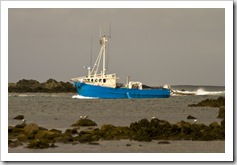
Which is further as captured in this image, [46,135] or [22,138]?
[46,135]

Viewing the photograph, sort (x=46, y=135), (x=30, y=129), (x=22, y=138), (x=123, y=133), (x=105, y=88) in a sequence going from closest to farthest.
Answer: (x=22, y=138) → (x=46, y=135) → (x=30, y=129) → (x=123, y=133) → (x=105, y=88)

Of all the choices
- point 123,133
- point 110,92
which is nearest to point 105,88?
point 110,92

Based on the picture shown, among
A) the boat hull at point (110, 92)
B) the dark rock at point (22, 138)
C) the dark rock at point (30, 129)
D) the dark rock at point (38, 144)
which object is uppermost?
the boat hull at point (110, 92)

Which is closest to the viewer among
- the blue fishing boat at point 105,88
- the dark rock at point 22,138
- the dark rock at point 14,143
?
the dark rock at point 14,143

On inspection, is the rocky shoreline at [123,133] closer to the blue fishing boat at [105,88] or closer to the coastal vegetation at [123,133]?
the coastal vegetation at [123,133]

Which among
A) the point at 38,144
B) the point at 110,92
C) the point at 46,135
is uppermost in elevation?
the point at 110,92

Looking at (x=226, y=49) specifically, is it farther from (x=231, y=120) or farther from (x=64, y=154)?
(x=64, y=154)

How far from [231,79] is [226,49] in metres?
0.62

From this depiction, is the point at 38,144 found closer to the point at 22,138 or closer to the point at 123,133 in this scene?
the point at 22,138

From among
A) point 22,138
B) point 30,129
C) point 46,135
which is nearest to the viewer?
point 22,138

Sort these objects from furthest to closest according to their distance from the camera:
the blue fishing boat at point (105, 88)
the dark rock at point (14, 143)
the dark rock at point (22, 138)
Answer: the blue fishing boat at point (105, 88)
the dark rock at point (22, 138)
the dark rock at point (14, 143)

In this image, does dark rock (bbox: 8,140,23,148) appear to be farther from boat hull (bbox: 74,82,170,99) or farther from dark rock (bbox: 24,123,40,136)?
boat hull (bbox: 74,82,170,99)

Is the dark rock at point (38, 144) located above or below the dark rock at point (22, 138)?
below

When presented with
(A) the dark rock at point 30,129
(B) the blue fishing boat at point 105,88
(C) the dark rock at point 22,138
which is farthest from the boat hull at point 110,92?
(C) the dark rock at point 22,138
